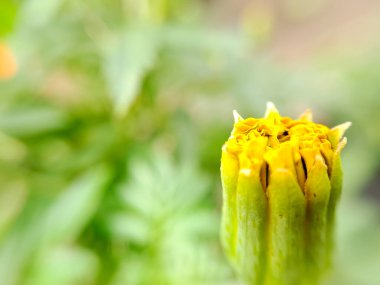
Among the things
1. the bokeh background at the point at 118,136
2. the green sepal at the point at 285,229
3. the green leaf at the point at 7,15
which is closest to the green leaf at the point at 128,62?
the bokeh background at the point at 118,136

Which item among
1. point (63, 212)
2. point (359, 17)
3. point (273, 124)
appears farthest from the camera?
point (359, 17)

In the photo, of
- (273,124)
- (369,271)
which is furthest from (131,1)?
(369,271)

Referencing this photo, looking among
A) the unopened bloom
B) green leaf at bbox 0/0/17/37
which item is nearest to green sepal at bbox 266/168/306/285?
the unopened bloom

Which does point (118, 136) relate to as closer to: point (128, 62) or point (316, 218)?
point (128, 62)

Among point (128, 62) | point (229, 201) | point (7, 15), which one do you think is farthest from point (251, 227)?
point (7, 15)

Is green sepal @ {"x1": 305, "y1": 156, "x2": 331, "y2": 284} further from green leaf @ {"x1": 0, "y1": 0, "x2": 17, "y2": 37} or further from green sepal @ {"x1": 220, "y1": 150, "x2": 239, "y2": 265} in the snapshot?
green leaf @ {"x1": 0, "y1": 0, "x2": 17, "y2": 37}

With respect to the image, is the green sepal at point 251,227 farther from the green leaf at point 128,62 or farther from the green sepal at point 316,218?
the green leaf at point 128,62

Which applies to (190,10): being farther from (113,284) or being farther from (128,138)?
(113,284)
